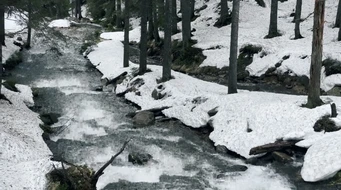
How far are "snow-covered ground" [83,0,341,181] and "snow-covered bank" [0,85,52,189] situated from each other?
6583 millimetres

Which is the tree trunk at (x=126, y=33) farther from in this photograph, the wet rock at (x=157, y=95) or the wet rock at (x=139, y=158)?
the wet rock at (x=139, y=158)

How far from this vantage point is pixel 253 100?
16.5 meters

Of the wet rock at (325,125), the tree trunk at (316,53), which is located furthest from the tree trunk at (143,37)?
the wet rock at (325,125)

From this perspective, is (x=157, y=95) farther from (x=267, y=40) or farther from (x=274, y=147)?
(x=267, y=40)

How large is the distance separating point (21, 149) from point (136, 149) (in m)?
4.45

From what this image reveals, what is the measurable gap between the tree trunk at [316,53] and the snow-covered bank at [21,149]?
10359 mm

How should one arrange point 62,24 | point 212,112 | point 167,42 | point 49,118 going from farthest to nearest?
point 62,24
point 167,42
point 49,118
point 212,112

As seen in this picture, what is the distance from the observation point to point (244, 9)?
36.0 m

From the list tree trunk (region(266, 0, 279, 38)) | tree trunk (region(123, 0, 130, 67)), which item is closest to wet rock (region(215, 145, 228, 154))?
tree trunk (region(123, 0, 130, 67))

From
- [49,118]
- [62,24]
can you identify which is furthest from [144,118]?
[62,24]

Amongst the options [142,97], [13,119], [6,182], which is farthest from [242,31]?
[6,182]

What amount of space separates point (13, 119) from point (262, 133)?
34.1 feet

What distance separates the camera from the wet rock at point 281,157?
1226 cm

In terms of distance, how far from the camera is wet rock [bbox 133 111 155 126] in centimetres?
1756
